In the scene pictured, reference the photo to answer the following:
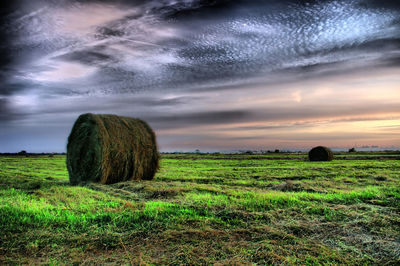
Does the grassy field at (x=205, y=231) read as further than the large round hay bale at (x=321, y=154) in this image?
No

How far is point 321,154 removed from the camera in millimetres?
26062

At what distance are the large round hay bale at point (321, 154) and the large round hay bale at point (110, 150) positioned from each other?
1977cm

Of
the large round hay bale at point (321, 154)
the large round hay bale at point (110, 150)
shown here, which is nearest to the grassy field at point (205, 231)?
the large round hay bale at point (110, 150)

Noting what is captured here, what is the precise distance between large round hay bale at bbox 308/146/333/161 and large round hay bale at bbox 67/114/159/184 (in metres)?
19.8

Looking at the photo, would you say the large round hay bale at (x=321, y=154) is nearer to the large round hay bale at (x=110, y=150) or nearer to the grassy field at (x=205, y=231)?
the large round hay bale at (x=110, y=150)

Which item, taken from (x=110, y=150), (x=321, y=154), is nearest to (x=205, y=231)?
(x=110, y=150)

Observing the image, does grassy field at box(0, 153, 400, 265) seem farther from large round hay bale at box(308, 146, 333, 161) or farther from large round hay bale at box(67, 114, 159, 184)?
large round hay bale at box(308, 146, 333, 161)

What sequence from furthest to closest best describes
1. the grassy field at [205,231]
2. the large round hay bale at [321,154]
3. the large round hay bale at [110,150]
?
the large round hay bale at [321,154] → the large round hay bale at [110,150] → the grassy field at [205,231]

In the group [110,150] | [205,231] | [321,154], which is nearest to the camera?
[205,231]

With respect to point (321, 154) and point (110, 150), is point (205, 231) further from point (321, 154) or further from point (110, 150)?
point (321, 154)

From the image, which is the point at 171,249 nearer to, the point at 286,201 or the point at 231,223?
the point at 231,223

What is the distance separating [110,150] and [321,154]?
72.1 ft

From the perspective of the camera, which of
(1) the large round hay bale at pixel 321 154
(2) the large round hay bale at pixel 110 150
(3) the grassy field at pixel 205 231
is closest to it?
(3) the grassy field at pixel 205 231

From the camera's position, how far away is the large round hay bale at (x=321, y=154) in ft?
84.5
